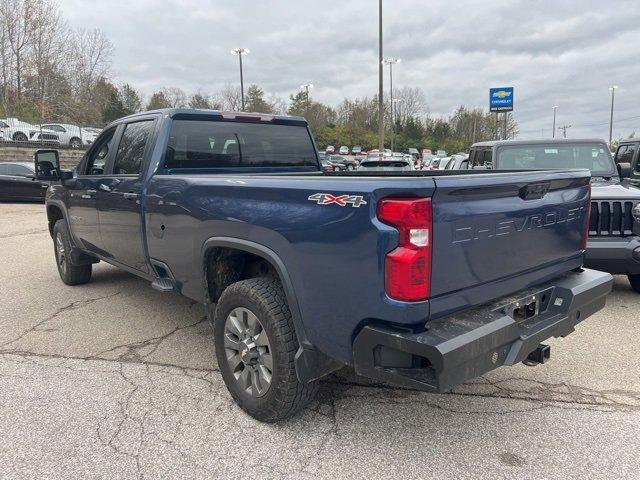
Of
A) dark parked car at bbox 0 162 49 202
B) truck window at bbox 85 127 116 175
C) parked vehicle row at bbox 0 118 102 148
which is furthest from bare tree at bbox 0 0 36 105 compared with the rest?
truck window at bbox 85 127 116 175

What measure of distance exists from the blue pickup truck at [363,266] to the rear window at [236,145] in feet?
0.09

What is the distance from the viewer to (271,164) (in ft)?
16.0

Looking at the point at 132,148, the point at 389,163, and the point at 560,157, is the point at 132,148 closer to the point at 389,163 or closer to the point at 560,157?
the point at 560,157

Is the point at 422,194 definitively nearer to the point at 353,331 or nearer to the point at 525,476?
the point at 353,331

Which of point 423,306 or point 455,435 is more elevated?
point 423,306

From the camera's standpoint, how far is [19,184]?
53.6ft

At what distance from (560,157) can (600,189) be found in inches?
53.4

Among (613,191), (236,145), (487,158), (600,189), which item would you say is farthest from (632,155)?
(236,145)

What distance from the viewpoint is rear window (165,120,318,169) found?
4242mm

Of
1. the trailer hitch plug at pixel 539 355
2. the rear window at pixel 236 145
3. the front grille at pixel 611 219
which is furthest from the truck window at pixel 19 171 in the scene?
the trailer hitch plug at pixel 539 355

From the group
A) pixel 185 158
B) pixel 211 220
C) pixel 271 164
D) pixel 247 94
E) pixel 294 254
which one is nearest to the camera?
pixel 294 254

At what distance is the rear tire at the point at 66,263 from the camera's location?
6109 millimetres

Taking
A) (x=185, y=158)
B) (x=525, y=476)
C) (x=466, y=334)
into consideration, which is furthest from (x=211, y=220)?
(x=525, y=476)

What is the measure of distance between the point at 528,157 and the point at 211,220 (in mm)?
5211
